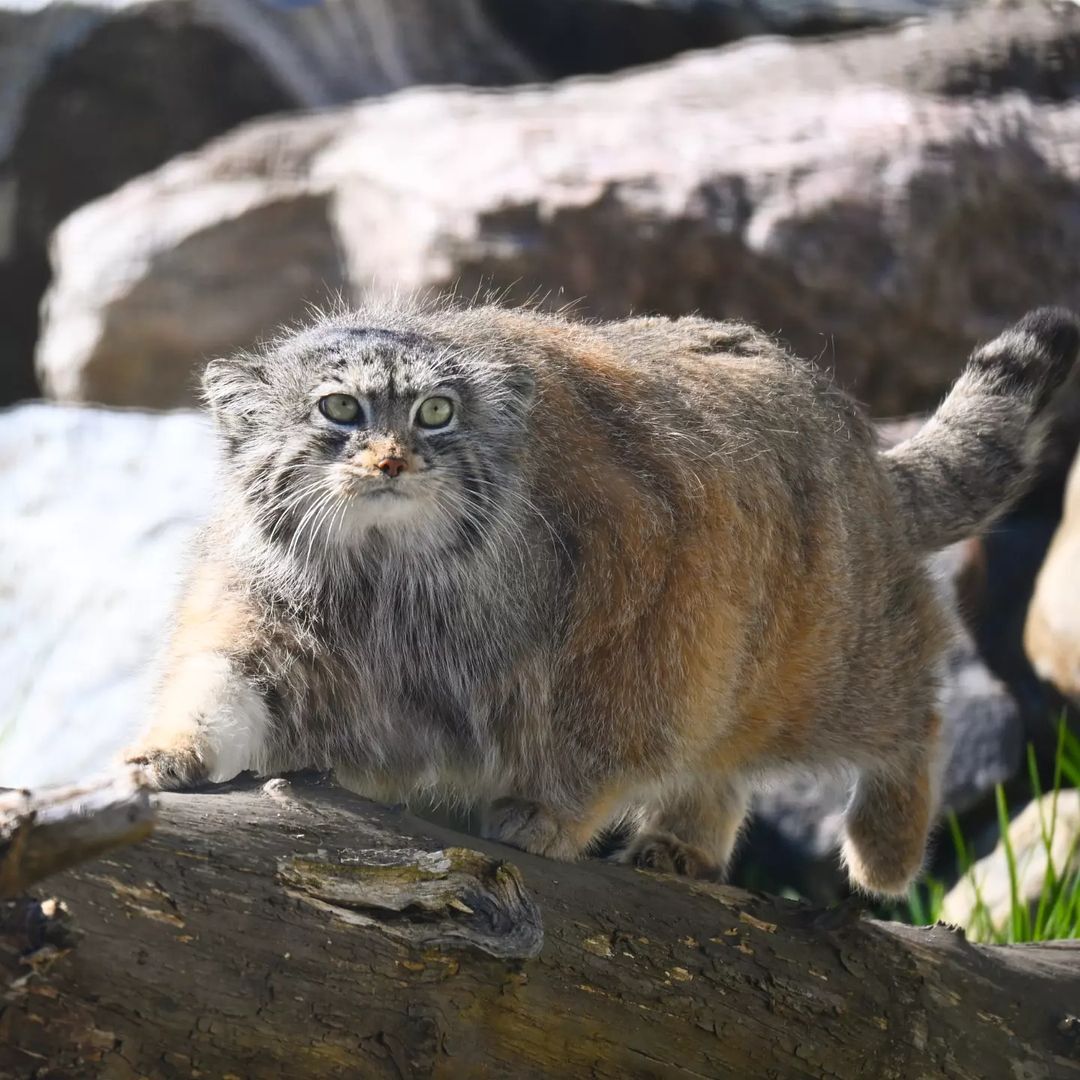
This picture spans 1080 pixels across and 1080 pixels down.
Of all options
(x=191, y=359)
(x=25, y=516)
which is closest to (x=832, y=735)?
(x=25, y=516)

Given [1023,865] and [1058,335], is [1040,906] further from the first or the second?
[1058,335]

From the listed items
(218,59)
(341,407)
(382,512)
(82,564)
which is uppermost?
(218,59)

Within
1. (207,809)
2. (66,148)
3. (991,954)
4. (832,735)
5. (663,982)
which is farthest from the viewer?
(66,148)

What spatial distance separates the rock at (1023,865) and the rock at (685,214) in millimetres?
2177

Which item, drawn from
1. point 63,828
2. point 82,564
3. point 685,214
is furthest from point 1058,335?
point 82,564

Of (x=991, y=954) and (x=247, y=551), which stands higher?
(x=247, y=551)

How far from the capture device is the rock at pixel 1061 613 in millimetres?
6230

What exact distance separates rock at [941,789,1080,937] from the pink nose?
326cm

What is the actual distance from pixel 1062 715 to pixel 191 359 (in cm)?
450

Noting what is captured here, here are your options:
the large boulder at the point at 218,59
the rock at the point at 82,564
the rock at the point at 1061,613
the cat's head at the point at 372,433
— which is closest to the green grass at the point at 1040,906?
the rock at the point at 1061,613

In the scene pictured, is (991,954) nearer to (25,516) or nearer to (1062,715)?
(1062,715)

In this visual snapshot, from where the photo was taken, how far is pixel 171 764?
309 centimetres

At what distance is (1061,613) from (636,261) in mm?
2394

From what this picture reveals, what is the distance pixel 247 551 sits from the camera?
3.59m
